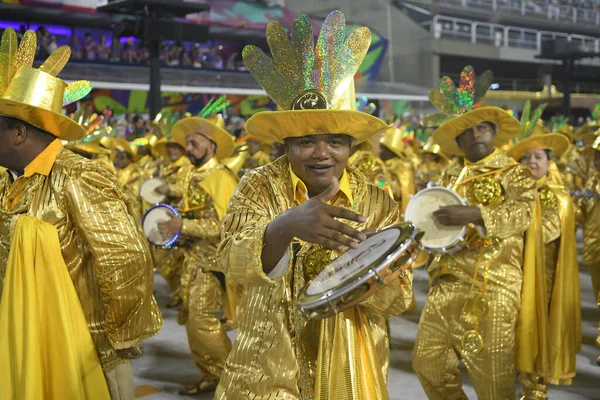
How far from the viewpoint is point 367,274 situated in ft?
7.16

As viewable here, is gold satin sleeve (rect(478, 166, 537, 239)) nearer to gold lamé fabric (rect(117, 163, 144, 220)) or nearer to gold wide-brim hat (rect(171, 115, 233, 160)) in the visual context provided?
gold wide-brim hat (rect(171, 115, 233, 160))

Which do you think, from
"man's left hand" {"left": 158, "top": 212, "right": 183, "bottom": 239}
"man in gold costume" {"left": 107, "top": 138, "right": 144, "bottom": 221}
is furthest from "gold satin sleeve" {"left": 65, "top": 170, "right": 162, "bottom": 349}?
"man in gold costume" {"left": 107, "top": 138, "right": 144, "bottom": 221}

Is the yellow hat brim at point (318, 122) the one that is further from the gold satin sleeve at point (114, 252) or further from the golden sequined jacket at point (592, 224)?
the golden sequined jacket at point (592, 224)

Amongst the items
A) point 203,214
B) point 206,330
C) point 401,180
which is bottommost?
point 206,330

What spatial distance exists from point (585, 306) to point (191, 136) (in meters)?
5.07

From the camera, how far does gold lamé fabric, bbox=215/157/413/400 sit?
8.40 ft

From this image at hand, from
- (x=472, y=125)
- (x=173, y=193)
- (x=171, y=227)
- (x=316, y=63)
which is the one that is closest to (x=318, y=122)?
(x=316, y=63)

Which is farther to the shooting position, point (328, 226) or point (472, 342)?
point (472, 342)

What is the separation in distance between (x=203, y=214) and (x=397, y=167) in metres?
4.76

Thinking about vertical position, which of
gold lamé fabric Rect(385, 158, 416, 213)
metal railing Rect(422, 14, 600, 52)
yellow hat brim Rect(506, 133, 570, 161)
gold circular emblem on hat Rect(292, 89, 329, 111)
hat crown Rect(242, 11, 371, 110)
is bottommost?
gold lamé fabric Rect(385, 158, 416, 213)

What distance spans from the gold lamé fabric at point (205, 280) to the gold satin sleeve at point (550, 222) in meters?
2.34

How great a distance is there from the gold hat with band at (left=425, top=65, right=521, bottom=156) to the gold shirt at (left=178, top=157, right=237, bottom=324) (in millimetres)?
1718

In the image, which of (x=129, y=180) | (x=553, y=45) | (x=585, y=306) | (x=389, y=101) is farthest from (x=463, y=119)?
(x=553, y=45)

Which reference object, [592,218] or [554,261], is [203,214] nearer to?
[554,261]
